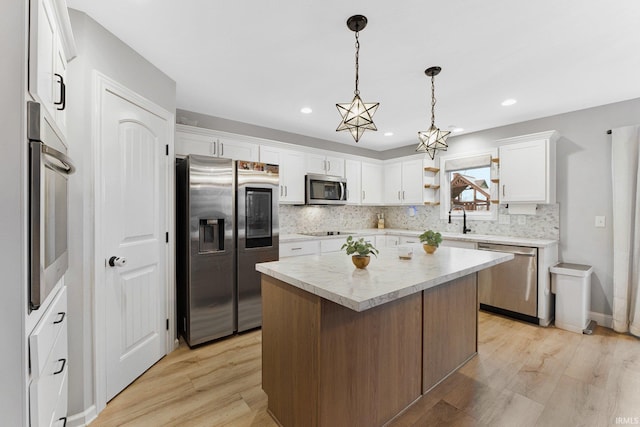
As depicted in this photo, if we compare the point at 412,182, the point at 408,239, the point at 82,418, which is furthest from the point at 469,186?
the point at 82,418

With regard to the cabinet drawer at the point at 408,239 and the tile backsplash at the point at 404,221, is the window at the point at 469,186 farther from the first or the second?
the cabinet drawer at the point at 408,239

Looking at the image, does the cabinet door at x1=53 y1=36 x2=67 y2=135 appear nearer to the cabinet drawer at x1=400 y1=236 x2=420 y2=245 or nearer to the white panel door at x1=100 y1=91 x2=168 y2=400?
the white panel door at x1=100 y1=91 x2=168 y2=400

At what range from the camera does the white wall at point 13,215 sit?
846 mm

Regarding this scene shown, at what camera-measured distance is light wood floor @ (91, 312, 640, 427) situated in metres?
1.76

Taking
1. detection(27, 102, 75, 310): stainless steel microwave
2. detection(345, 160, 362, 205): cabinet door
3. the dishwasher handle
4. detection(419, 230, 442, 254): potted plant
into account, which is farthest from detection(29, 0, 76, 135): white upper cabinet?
the dishwasher handle

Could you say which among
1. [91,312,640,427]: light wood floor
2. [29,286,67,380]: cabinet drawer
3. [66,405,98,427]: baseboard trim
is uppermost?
[29,286,67,380]: cabinet drawer

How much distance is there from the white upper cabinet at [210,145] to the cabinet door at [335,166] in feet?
4.04

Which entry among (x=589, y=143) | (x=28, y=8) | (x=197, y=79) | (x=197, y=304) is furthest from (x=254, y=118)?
(x=589, y=143)

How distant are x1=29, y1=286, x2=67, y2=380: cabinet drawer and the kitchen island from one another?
0.97m

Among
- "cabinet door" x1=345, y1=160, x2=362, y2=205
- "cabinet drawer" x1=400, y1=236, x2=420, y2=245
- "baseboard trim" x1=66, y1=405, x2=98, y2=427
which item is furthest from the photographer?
"cabinet door" x1=345, y1=160, x2=362, y2=205

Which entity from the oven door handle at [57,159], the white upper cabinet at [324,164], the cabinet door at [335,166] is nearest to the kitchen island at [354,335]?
the oven door handle at [57,159]

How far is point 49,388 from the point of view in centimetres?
111

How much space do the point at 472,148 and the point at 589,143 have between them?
51.1 inches

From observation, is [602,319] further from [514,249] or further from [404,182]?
[404,182]
